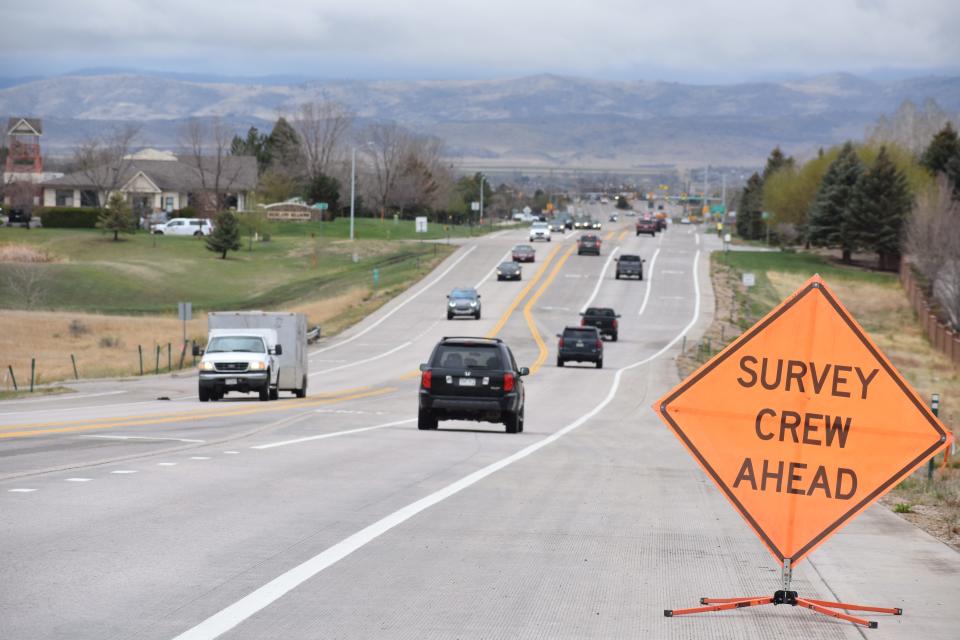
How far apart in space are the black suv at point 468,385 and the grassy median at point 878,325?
721 cm

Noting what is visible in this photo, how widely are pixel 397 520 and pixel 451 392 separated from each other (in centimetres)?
1221

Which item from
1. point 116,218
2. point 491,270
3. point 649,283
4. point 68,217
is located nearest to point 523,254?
point 491,270

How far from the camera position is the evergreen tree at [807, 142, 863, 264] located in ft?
341

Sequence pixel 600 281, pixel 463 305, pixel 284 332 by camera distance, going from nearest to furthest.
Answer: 1. pixel 284 332
2. pixel 463 305
3. pixel 600 281

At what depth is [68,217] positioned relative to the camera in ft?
393

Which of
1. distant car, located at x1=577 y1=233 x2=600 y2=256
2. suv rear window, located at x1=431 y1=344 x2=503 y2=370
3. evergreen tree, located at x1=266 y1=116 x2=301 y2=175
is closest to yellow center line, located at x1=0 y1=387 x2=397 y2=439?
suv rear window, located at x1=431 y1=344 x2=503 y2=370

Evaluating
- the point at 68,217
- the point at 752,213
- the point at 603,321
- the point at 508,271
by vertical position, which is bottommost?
the point at 603,321

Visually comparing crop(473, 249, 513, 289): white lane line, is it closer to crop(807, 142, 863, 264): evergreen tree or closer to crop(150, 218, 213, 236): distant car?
crop(807, 142, 863, 264): evergreen tree

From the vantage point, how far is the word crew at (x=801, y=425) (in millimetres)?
8148

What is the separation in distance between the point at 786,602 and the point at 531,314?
67.2m

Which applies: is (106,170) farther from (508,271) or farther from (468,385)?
(468,385)

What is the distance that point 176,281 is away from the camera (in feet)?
295

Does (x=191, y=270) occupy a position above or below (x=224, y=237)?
below

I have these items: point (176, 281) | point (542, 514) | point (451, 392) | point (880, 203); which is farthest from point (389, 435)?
point (880, 203)
